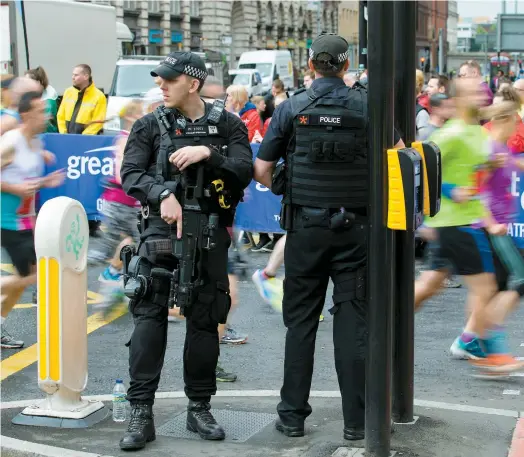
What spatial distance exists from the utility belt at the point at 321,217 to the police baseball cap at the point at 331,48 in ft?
2.45

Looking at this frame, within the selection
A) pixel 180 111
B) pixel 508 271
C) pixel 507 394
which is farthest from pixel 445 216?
pixel 180 111

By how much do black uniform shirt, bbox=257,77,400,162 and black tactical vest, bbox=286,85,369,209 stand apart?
0.04 metres

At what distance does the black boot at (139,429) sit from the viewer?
5168mm

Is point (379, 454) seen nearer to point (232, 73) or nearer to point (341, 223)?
point (341, 223)

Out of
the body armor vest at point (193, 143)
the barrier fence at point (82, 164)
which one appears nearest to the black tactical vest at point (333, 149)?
the body armor vest at point (193, 143)

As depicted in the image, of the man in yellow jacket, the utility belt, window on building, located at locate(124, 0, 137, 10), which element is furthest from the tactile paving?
window on building, located at locate(124, 0, 137, 10)

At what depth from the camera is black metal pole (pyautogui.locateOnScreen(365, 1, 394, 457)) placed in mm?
4723

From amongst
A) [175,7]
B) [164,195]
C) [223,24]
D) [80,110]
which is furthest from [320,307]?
[223,24]

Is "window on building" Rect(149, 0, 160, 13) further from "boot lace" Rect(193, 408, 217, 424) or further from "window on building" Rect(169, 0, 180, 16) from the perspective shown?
"boot lace" Rect(193, 408, 217, 424)

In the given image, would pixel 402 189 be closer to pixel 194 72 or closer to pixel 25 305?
pixel 194 72

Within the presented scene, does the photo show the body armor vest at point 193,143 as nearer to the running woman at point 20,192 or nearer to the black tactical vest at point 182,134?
the black tactical vest at point 182,134

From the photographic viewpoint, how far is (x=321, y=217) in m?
5.21

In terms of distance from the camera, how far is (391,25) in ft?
15.4

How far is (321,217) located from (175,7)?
189ft
